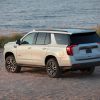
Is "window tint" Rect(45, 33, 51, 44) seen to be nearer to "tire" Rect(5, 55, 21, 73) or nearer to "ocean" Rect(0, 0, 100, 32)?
"tire" Rect(5, 55, 21, 73)

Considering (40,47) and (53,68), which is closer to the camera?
(53,68)

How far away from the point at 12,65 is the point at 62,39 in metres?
2.85

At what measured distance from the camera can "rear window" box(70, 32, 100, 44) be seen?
16406 millimetres

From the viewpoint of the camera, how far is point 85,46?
16.2m

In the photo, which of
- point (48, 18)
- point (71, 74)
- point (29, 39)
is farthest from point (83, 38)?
point (48, 18)

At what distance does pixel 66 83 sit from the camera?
1556 centimetres

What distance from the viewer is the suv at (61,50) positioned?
636 inches

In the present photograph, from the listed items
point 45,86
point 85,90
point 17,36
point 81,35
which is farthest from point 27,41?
point 17,36

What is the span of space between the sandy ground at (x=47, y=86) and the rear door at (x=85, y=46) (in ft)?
2.45

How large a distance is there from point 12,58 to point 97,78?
3.57 metres

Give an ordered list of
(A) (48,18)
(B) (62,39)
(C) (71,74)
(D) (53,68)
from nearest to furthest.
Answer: (B) (62,39), (D) (53,68), (C) (71,74), (A) (48,18)

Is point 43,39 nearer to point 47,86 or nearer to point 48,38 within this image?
point 48,38

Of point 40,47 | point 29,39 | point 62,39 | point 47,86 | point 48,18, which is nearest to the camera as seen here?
point 47,86

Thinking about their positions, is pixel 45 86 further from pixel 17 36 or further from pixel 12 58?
pixel 17 36
